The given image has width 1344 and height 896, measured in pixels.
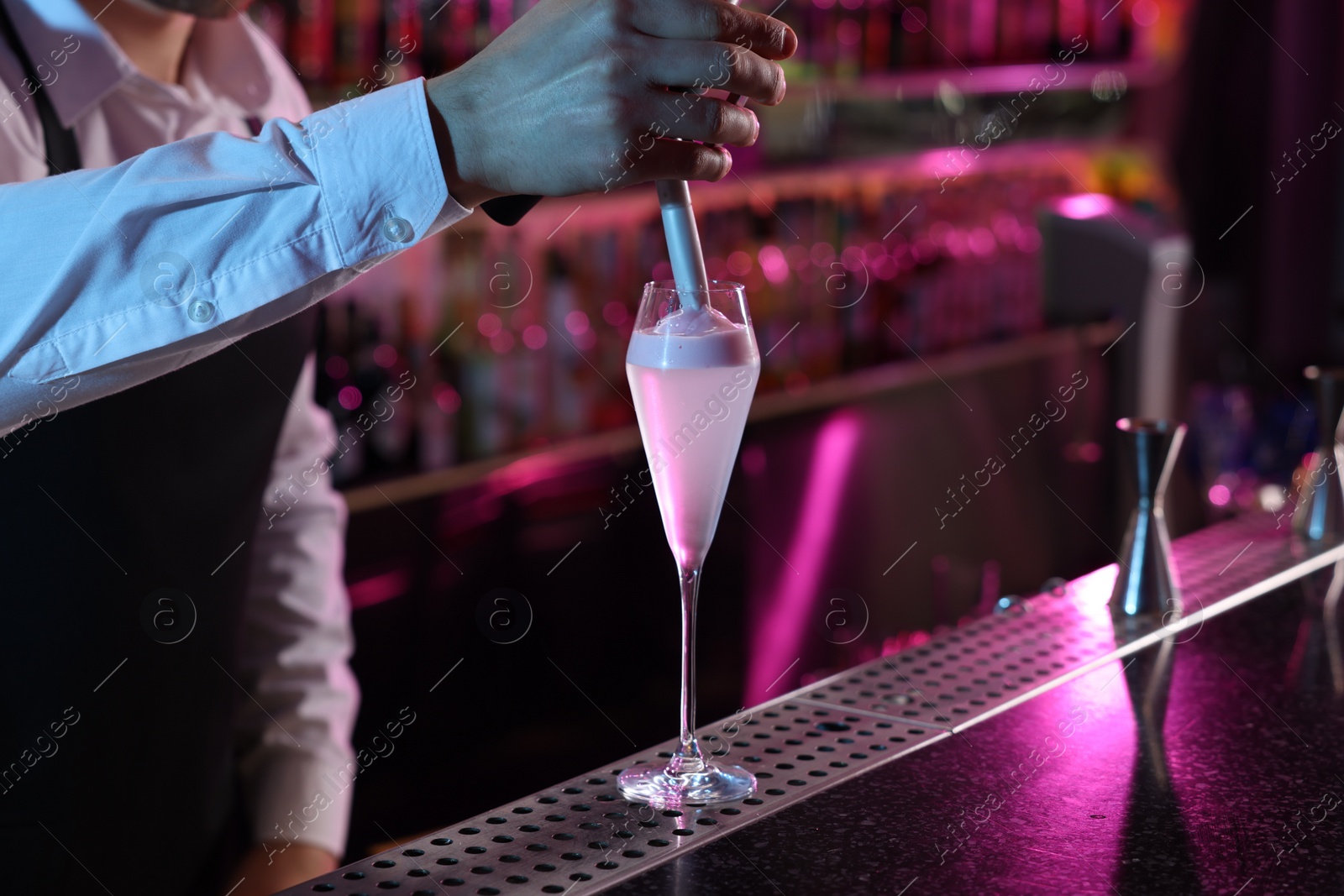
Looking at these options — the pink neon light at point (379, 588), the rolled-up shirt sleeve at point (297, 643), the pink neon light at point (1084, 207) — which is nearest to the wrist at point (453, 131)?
the rolled-up shirt sleeve at point (297, 643)

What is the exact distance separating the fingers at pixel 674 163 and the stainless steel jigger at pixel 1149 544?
25.5 inches

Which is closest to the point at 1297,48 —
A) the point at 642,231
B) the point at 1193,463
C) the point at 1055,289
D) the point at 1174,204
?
the point at 1174,204

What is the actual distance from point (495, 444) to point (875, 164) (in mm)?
1597

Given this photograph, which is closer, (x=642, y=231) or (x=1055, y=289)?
(x=642, y=231)

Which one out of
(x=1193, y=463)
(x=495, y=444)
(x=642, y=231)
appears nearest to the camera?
(x=495, y=444)

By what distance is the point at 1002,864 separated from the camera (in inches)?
30.9

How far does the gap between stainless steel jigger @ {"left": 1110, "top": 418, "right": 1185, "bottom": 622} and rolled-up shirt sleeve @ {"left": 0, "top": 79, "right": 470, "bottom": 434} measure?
753 mm

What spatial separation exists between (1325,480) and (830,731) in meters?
0.85

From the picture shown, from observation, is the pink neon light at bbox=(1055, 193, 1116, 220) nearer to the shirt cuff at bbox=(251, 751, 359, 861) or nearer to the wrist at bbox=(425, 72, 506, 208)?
the shirt cuff at bbox=(251, 751, 359, 861)

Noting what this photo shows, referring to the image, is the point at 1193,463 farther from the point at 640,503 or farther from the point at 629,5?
the point at 629,5

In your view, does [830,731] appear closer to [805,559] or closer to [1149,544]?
[1149,544]

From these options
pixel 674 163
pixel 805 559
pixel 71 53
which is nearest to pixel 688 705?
pixel 674 163

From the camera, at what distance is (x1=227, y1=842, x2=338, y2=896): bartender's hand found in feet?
4.48

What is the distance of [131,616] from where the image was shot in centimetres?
135
